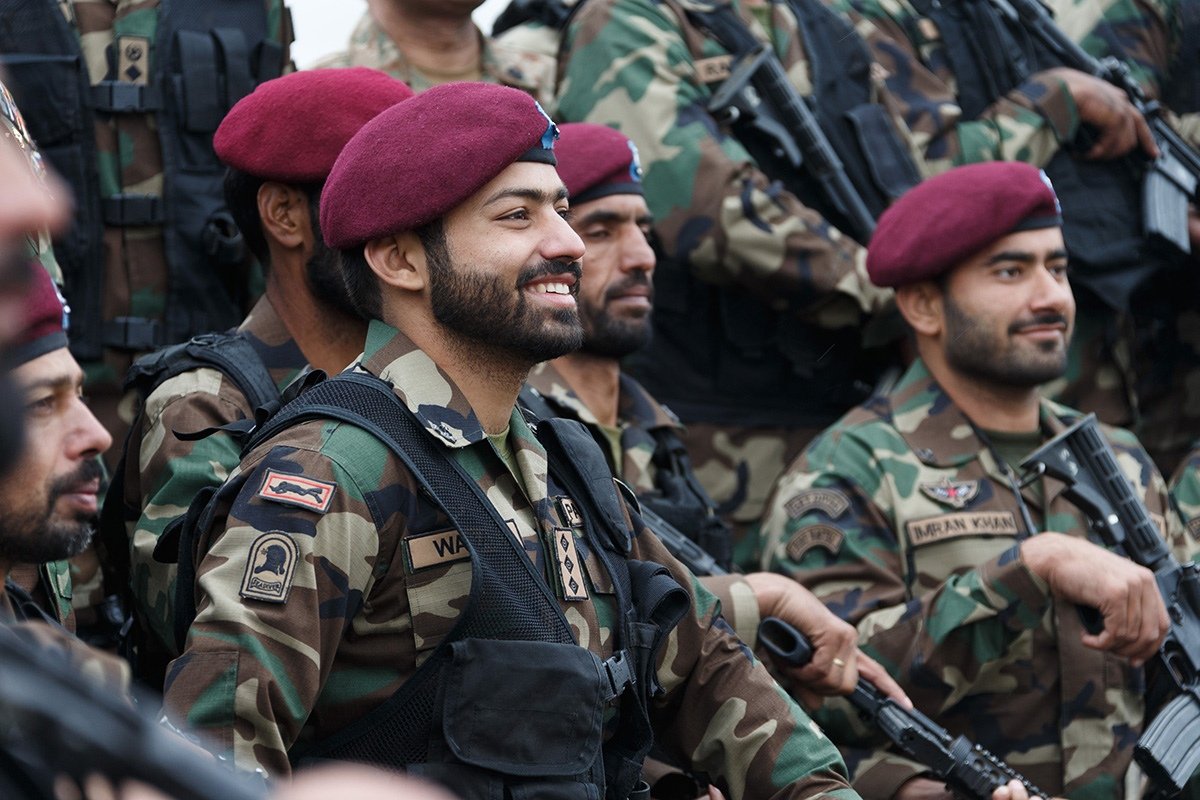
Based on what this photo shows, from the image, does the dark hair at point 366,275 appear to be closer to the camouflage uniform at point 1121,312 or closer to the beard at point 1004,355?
the beard at point 1004,355

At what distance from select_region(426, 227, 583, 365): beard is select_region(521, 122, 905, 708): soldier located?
146cm

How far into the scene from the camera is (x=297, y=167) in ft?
12.9

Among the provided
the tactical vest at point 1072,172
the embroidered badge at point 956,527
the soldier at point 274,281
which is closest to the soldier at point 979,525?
the embroidered badge at point 956,527

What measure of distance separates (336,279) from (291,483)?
1.34 meters

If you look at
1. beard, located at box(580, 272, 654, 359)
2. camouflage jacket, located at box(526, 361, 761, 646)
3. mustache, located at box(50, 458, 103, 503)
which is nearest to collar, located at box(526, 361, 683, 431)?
camouflage jacket, located at box(526, 361, 761, 646)

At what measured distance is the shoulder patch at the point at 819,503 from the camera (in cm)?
462

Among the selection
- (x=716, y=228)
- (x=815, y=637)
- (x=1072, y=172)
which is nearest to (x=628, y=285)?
(x=716, y=228)

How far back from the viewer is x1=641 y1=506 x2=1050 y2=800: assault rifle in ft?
12.7

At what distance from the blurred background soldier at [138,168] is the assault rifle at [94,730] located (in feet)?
11.7

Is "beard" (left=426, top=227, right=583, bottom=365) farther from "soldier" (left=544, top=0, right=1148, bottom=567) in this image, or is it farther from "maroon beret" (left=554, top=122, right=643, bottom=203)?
"soldier" (left=544, top=0, right=1148, bottom=567)

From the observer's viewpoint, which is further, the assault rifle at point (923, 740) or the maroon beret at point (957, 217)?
the maroon beret at point (957, 217)

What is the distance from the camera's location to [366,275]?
3.16 m

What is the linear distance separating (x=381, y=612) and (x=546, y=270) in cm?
71

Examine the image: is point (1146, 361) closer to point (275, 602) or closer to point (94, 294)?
point (94, 294)
